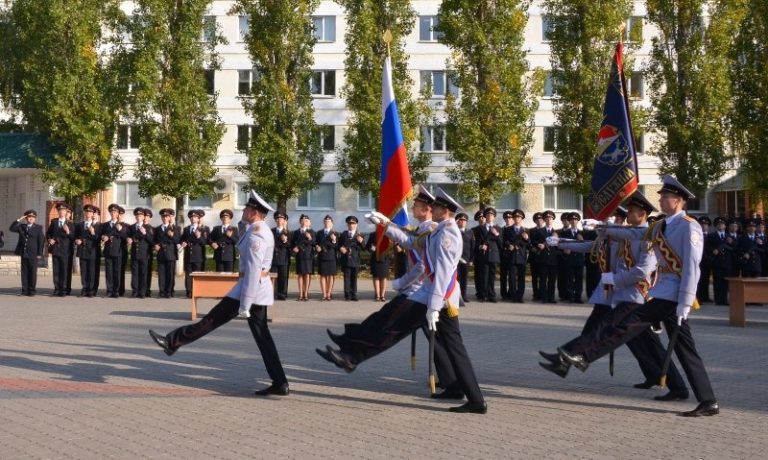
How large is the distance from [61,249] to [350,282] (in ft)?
20.9

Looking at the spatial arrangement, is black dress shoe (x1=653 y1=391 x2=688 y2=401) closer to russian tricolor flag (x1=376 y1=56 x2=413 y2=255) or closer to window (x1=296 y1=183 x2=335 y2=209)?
russian tricolor flag (x1=376 y1=56 x2=413 y2=255)

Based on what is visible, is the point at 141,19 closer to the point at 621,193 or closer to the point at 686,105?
the point at 686,105

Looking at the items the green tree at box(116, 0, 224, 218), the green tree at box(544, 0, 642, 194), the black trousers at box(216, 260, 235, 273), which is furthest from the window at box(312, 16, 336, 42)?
the black trousers at box(216, 260, 235, 273)

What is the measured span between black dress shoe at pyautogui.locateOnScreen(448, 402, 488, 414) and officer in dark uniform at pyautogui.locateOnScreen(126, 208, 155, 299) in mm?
14119

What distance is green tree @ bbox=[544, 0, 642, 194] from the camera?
33.0m

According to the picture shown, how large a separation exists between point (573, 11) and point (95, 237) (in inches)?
724

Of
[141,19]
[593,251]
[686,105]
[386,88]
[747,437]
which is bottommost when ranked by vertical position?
[747,437]

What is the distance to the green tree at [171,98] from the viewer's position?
3103 centimetres

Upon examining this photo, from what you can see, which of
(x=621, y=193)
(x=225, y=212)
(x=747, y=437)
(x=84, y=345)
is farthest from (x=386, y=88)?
(x=225, y=212)

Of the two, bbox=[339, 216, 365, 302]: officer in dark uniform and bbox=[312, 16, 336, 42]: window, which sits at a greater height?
bbox=[312, 16, 336, 42]: window

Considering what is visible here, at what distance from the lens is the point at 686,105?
33.2m

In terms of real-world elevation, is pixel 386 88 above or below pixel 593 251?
above

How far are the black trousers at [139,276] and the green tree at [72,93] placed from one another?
9.89 m

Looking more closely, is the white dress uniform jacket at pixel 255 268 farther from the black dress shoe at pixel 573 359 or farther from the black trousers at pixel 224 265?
the black trousers at pixel 224 265
